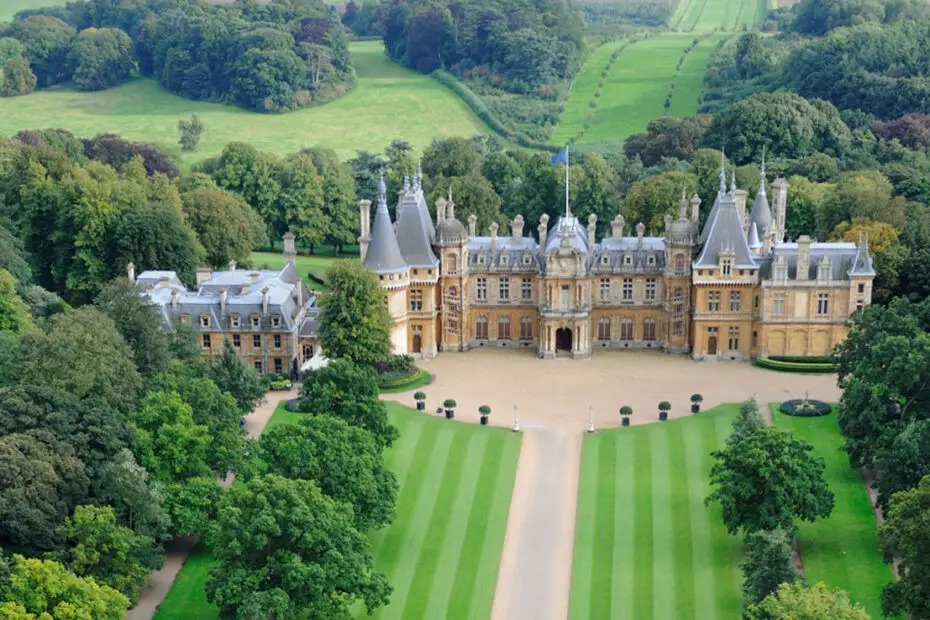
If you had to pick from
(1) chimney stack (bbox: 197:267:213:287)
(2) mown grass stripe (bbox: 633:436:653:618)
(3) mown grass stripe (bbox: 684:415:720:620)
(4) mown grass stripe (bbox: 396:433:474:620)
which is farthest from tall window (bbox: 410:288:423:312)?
(3) mown grass stripe (bbox: 684:415:720:620)

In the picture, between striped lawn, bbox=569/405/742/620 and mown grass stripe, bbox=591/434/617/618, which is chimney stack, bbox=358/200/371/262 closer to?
striped lawn, bbox=569/405/742/620

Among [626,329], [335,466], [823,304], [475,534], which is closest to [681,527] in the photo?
[475,534]

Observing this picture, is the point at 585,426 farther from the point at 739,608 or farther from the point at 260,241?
the point at 260,241

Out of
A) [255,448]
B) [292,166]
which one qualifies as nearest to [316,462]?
[255,448]

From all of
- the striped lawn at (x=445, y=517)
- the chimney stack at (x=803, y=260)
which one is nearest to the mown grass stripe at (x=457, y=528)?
the striped lawn at (x=445, y=517)

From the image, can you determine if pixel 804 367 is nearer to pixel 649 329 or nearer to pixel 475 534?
pixel 649 329
